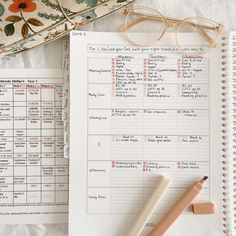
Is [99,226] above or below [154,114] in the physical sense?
below

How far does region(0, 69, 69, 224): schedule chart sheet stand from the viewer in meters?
0.57

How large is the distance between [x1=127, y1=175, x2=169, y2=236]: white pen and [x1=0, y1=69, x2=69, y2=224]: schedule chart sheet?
4.4 inches

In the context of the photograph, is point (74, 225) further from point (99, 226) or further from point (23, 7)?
point (23, 7)

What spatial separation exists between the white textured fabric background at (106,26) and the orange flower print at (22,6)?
0.07 meters

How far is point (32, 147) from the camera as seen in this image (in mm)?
573

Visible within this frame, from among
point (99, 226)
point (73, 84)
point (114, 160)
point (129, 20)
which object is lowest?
point (99, 226)

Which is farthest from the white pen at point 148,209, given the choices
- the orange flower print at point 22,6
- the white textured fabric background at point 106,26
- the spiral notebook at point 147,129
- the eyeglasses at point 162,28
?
the orange flower print at point 22,6

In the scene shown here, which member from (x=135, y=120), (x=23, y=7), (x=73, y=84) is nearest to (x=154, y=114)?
(x=135, y=120)

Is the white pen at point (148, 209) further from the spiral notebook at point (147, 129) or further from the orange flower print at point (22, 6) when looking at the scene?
the orange flower print at point (22, 6)

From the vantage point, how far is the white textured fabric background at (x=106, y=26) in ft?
1.87

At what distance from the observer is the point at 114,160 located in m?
0.57

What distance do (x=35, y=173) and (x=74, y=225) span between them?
0.10m

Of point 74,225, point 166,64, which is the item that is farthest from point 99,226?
point 166,64

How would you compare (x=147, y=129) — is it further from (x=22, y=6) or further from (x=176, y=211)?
(x=22, y=6)
